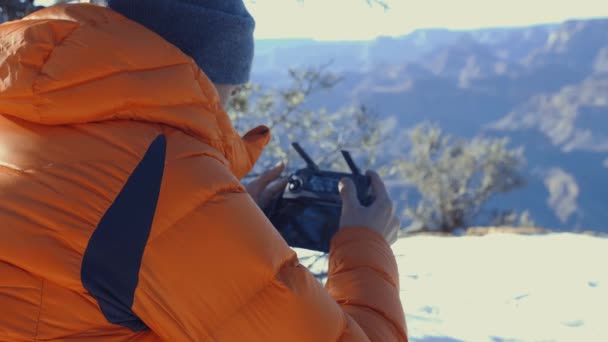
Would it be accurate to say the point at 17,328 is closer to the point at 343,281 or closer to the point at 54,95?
the point at 54,95

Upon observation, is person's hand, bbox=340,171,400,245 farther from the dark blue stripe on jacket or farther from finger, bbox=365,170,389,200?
the dark blue stripe on jacket

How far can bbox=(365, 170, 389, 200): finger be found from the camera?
4.36 ft

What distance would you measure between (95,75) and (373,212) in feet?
1.85

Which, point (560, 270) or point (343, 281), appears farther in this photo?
point (560, 270)

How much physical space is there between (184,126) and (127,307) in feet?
0.83

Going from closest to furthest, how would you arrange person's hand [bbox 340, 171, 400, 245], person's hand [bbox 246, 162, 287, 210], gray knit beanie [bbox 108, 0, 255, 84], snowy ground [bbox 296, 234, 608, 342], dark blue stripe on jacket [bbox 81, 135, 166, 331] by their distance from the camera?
1. dark blue stripe on jacket [bbox 81, 135, 166, 331]
2. gray knit beanie [bbox 108, 0, 255, 84]
3. person's hand [bbox 340, 171, 400, 245]
4. person's hand [bbox 246, 162, 287, 210]
5. snowy ground [bbox 296, 234, 608, 342]

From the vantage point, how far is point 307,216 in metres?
1.45

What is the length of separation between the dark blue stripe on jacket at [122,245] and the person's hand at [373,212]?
0.45 meters

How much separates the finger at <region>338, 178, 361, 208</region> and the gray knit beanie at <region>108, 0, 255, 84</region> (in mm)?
303

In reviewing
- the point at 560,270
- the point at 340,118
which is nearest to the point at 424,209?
the point at 340,118

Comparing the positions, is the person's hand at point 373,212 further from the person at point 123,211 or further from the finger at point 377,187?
the person at point 123,211

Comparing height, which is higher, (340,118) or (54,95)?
(54,95)

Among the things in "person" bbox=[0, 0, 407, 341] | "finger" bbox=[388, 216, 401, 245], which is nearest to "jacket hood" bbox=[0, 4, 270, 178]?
"person" bbox=[0, 0, 407, 341]

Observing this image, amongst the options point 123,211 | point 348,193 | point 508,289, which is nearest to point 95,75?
point 123,211
